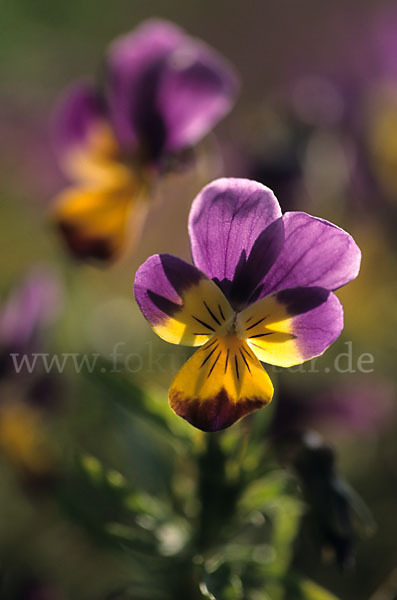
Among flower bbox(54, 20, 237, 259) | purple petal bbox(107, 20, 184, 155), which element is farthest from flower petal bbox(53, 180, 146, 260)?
purple petal bbox(107, 20, 184, 155)

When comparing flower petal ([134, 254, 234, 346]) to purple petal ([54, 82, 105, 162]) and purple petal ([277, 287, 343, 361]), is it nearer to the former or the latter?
purple petal ([277, 287, 343, 361])

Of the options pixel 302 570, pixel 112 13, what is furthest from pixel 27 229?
pixel 112 13

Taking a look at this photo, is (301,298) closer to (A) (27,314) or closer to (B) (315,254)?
(B) (315,254)

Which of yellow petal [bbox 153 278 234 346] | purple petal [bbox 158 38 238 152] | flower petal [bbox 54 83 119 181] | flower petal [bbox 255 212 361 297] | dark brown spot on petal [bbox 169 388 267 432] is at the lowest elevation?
dark brown spot on petal [bbox 169 388 267 432]

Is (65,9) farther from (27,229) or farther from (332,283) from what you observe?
(332,283)

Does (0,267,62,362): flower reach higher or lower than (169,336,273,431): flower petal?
lower

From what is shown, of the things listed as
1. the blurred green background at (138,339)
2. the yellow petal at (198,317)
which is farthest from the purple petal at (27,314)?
the yellow petal at (198,317)

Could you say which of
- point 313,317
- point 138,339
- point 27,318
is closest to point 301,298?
point 313,317
